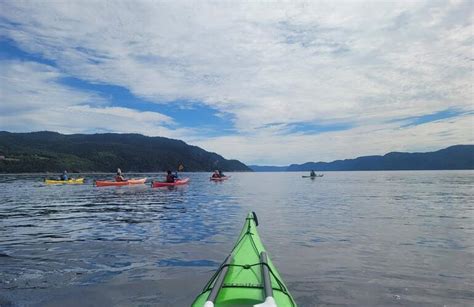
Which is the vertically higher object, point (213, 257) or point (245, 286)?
point (245, 286)

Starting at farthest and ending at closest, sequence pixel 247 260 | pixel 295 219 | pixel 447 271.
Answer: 1. pixel 295 219
2. pixel 447 271
3. pixel 247 260

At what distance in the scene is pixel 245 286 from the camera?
619cm

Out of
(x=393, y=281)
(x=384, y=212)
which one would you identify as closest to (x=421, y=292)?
(x=393, y=281)

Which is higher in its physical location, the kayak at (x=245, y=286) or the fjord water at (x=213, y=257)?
the kayak at (x=245, y=286)

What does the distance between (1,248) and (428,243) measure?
56.8 feet

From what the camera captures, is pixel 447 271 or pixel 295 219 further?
pixel 295 219

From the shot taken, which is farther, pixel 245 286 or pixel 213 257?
pixel 213 257

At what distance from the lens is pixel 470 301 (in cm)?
847

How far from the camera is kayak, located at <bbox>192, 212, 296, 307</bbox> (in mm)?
5600

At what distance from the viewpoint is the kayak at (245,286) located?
18.4 feet

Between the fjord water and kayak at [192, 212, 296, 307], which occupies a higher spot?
kayak at [192, 212, 296, 307]

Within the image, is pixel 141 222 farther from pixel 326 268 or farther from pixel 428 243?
pixel 428 243

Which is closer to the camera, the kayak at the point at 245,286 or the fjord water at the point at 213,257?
the kayak at the point at 245,286

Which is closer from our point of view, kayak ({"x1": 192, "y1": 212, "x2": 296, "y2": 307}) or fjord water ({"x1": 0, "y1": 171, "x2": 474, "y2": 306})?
kayak ({"x1": 192, "y1": 212, "x2": 296, "y2": 307})
